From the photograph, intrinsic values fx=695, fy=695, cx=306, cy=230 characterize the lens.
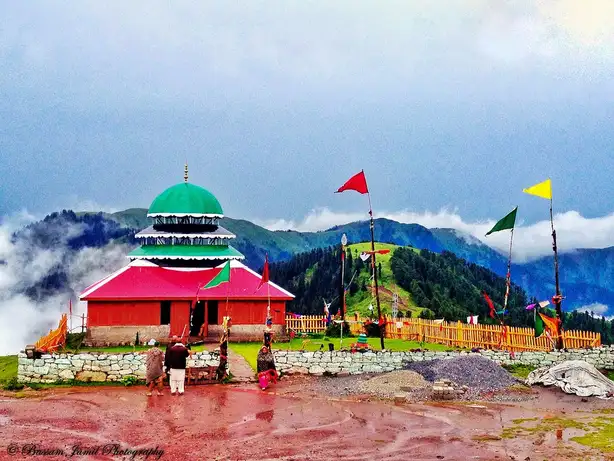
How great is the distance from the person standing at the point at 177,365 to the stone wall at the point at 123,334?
1148 cm

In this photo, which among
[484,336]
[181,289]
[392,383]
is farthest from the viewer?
[181,289]

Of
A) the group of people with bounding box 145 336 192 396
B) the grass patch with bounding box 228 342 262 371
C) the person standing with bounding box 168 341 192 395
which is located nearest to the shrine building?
the grass patch with bounding box 228 342 262 371

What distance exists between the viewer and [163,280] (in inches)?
1380

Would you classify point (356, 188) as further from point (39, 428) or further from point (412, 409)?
point (39, 428)

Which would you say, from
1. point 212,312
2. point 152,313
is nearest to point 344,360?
point 212,312

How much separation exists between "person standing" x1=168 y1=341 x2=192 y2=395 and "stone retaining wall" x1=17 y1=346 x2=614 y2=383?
9.28 feet

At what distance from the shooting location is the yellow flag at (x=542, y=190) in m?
28.0

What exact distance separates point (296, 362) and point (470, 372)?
6.31 m

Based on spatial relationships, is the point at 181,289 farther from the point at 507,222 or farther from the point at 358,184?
the point at 507,222

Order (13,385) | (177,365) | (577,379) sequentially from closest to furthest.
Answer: (177,365)
(577,379)
(13,385)

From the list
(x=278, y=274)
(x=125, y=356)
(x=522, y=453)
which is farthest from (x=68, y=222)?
(x=522, y=453)

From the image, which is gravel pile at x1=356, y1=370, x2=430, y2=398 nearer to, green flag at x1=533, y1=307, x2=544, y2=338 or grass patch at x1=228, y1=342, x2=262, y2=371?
grass patch at x1=228, y1=342, x2=262, y2=371

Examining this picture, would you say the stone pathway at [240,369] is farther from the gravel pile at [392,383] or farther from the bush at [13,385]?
the bush at [13,385]

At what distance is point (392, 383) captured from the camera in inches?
925
